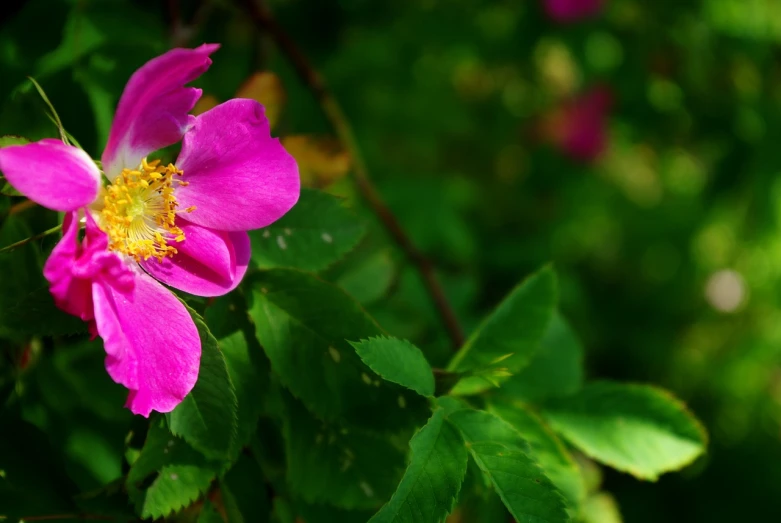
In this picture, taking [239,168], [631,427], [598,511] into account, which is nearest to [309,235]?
[239,168]

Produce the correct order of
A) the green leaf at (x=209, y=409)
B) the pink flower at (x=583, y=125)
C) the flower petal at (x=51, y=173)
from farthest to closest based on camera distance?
the pink flower at (x=583, y=125) → the green leaf at (x=209, y=409) → the flower petal at (x=51, y=173)

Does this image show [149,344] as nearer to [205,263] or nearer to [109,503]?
[205,263]

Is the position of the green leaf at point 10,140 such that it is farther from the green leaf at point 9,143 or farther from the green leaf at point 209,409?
the green leaf at point 209,409

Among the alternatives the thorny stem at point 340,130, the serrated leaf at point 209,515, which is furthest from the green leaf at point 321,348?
the thorny stem at point 340,130

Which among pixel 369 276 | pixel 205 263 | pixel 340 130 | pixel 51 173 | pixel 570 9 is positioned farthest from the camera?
pixel 570 9

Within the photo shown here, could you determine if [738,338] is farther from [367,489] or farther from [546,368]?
[367,489]

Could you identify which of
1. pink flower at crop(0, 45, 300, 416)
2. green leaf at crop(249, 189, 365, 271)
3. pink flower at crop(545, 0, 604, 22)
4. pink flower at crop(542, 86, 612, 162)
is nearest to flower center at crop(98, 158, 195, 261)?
pink flower at crop(0, 45, 300, 416)

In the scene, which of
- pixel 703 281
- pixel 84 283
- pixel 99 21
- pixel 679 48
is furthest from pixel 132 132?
pixel 703 281
